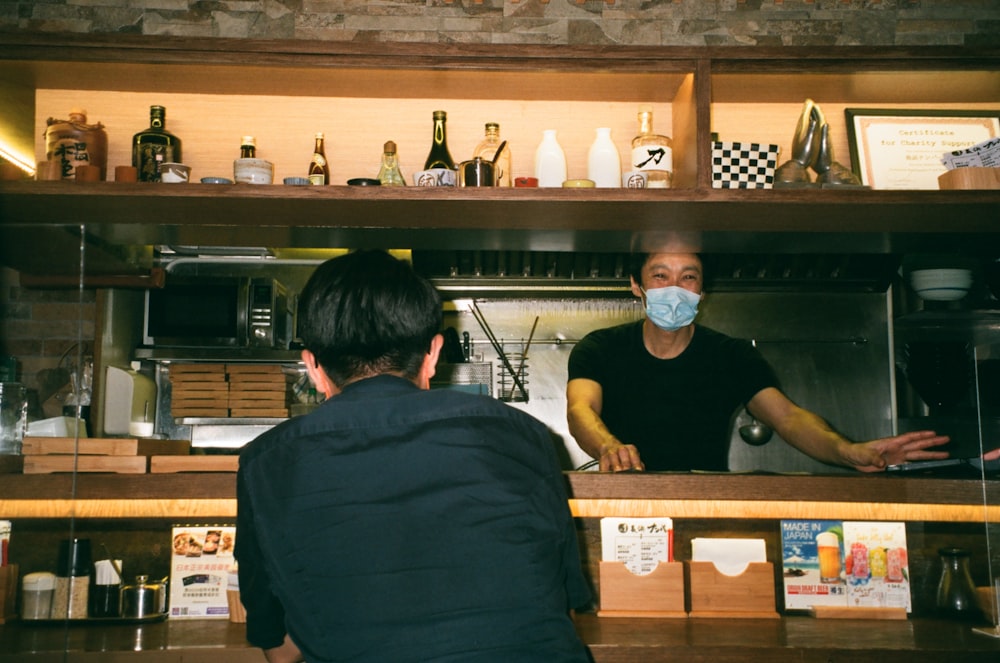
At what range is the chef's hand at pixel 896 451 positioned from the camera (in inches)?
85.2

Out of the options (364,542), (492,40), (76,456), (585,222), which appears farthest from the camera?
(492,40)

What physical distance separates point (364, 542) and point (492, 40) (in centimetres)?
294

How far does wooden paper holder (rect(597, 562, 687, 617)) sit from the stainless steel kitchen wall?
7.79 feet

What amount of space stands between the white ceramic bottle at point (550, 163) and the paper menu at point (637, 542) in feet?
3.97

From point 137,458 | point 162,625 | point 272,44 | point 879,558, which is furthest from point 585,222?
point 162,625

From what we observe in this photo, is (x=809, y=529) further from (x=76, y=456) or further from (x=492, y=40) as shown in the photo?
(x=492, y=40)

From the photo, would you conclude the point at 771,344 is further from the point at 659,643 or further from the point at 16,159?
the point at 16,159

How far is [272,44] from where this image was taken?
2457 mm

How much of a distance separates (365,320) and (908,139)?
2.44 metres

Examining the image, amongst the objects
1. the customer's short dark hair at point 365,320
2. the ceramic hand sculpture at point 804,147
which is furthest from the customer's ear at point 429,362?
the ceramic hand sculpture at point 804,147

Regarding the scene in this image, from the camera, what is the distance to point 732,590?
7.09ft

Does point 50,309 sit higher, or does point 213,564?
point 50,309

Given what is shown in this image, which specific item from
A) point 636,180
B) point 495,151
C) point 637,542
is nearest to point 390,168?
point 495,151

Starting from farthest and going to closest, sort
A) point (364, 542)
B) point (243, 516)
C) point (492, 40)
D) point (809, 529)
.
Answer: point (492, 40), point (809, 529), point (243, 516), point (364, 542)
